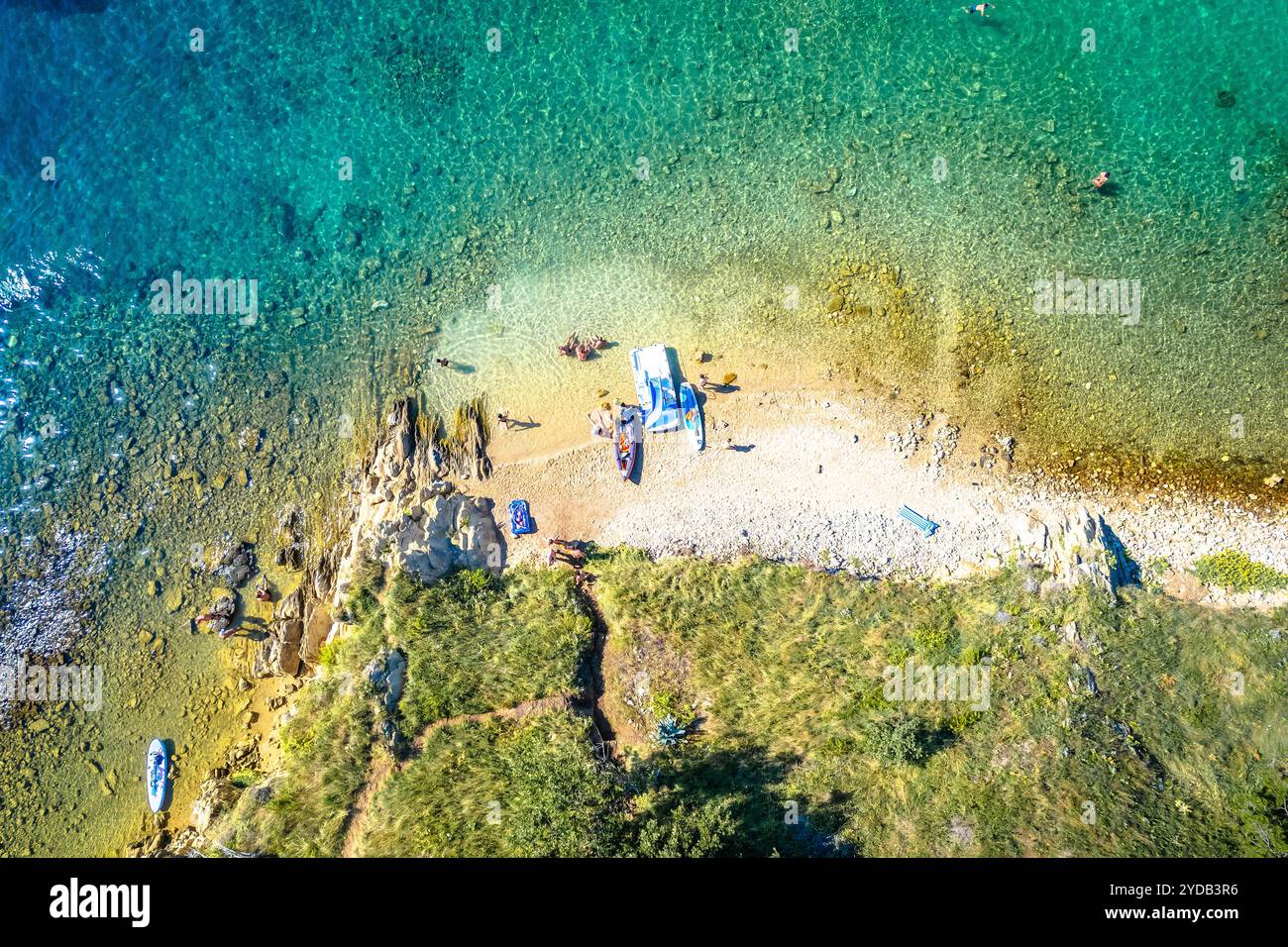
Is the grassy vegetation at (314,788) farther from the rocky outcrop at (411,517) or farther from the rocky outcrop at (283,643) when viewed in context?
the rocky outcrop at (411,517)

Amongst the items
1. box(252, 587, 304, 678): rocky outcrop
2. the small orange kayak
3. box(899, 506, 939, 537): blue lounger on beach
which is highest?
the small orange kayak

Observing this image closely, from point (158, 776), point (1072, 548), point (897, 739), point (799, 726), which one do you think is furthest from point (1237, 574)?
point (158, 776)

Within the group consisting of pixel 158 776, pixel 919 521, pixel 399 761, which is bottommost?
pixel 158 776

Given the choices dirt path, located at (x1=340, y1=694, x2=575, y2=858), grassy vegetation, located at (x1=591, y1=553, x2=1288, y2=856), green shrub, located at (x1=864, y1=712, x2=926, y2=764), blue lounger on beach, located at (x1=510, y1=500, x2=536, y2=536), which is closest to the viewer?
grassy vegetation, located at (x1=591, y1=553, x2=1288, y2=856)

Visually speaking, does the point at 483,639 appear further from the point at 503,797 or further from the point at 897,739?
the point at 897,739

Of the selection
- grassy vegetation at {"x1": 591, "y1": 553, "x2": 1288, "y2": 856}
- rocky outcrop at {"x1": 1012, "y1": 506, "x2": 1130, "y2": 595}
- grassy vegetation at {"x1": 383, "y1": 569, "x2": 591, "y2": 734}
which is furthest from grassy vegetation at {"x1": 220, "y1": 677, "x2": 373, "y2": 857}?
rocky outcrop at {"x1": 1012, "y1": 506, "x2": 1130, "y2": 595}

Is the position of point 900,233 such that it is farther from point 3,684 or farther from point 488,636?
point 3,684

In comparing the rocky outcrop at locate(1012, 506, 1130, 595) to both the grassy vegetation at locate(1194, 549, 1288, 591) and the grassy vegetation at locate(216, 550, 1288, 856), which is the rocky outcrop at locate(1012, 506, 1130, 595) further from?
the grassy vegetation at locate(1194, 549, 1288, 591)
